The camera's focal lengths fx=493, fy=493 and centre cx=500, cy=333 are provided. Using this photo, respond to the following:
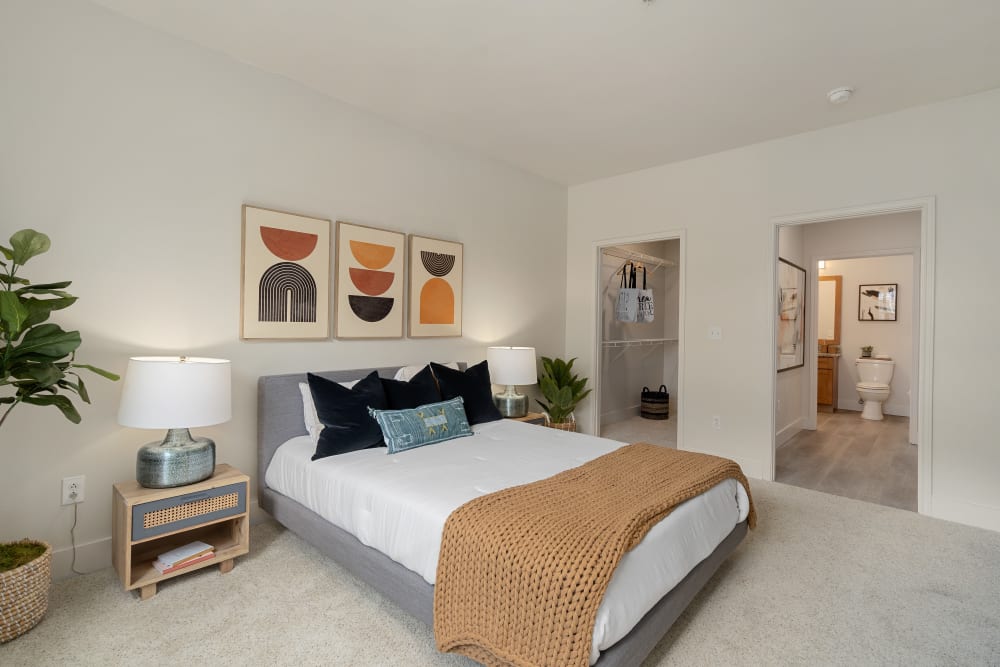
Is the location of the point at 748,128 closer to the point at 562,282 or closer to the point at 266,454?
the point at 562,282

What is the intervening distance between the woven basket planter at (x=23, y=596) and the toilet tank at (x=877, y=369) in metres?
8.01

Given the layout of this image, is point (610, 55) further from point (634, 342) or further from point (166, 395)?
point (634, 342)

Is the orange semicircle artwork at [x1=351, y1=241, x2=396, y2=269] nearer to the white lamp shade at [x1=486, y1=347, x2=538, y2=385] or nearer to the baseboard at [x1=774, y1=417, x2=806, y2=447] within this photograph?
the white lamp shade at [x1=486, y1=347, x2=538, y2=385]

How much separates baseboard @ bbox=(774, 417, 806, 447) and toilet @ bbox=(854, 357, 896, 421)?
1244mm

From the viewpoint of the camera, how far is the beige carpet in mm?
1790

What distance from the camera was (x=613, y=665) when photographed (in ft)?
4.71

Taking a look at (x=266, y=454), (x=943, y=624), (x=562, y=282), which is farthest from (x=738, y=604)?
(x=562, y=282)

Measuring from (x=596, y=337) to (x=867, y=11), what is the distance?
10.4 feet

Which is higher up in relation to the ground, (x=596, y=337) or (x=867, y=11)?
(x=867, y=11)

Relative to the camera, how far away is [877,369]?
6.40m

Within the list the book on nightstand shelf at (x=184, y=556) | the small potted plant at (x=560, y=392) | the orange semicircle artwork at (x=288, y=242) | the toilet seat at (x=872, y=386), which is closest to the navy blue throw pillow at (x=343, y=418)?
the book on nightstand shelf at (x=184, y=556)

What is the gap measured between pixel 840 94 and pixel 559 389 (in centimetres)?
295

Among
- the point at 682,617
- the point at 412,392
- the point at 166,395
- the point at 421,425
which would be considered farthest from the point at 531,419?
the point at 166,395

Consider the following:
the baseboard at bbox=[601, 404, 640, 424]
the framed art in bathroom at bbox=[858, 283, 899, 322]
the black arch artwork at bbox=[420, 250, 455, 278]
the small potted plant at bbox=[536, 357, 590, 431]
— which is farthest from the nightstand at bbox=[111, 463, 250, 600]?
the framed art in bathroom at bbox=[858, 283, 899, 322]
